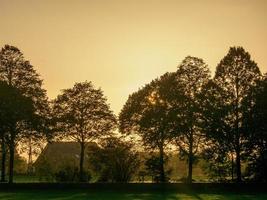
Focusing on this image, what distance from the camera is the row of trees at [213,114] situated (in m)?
62.2

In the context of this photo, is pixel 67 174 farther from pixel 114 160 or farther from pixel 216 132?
pixel 216 132

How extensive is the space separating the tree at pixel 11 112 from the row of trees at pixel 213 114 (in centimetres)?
1785

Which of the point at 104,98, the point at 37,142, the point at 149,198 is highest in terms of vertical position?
the point at 104,98

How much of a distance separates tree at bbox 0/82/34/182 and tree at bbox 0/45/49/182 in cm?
76

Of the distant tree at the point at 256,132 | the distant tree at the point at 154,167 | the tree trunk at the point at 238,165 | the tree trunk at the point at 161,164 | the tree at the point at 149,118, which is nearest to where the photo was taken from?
the distant tree at the point at 256,132

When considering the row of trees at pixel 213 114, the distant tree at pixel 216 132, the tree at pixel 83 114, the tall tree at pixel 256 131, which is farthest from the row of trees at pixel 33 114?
the tall tree at pixel 256 131

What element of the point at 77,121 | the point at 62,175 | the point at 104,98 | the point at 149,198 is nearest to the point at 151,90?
the point at 104,98

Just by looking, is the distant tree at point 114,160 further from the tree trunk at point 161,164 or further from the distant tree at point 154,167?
the tree trunk at point 161,164

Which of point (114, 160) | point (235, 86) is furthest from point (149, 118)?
point (235, 86)

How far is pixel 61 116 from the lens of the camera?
73.7 meters

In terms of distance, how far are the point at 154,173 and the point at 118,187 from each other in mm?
12221

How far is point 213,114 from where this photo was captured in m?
63.9

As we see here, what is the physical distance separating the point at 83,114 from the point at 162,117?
12.5 meters

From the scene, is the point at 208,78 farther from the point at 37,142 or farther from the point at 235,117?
the point at 37,142
